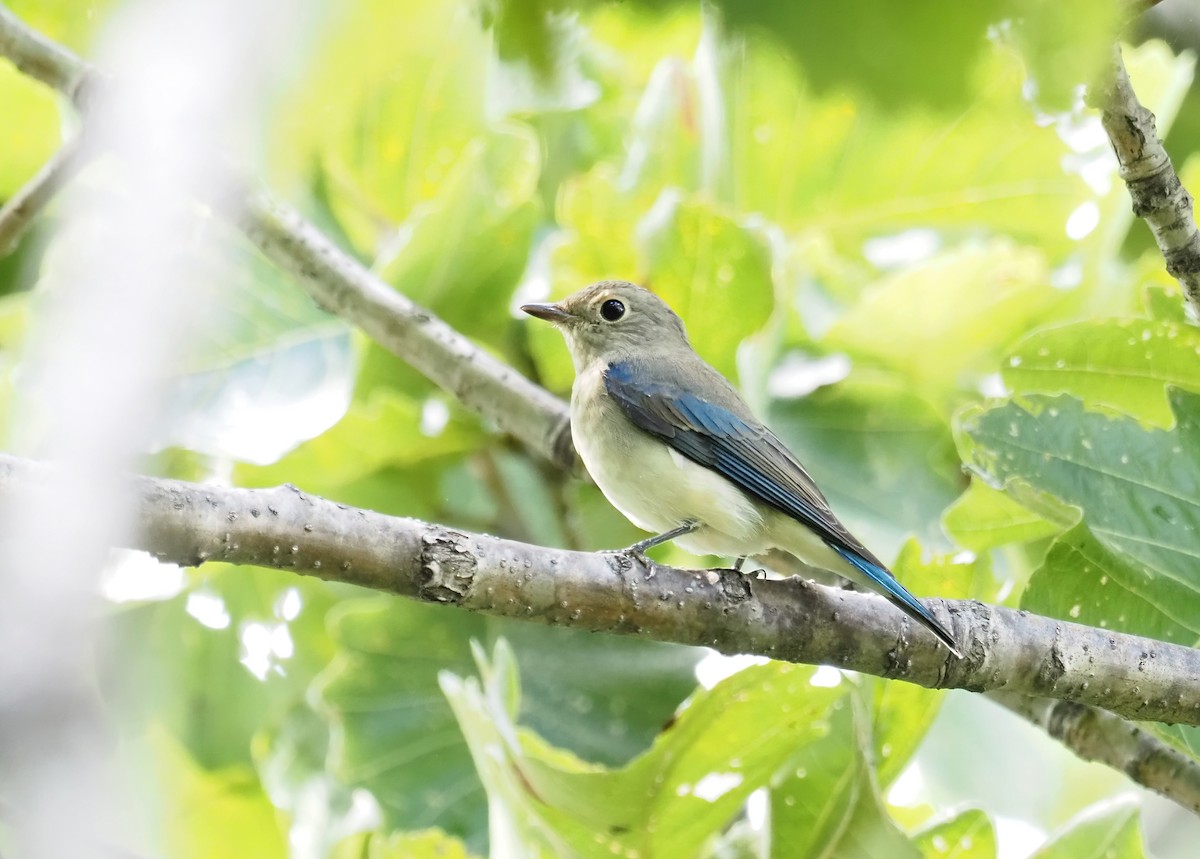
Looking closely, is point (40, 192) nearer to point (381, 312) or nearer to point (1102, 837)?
point (381, 312)

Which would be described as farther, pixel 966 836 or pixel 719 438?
pixel 719 438

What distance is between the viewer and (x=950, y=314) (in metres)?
3.63

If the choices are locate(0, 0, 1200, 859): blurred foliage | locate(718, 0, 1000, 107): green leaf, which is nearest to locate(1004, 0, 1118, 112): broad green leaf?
locate(718, 0, 1000, 107): green leaf

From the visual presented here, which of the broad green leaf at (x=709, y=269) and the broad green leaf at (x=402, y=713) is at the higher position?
the broad green leaf at (x=709, y=269)

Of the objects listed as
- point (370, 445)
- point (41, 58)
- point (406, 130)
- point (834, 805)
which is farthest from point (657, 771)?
point (41, 58)

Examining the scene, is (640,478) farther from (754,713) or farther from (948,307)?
(948,307)

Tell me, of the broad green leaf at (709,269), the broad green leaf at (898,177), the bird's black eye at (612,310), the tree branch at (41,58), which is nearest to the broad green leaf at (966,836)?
the broad green leaf at (709,269)

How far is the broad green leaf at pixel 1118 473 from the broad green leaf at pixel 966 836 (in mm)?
539

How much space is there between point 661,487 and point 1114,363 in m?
1.16

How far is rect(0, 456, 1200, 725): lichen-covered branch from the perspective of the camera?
1986 millimetres

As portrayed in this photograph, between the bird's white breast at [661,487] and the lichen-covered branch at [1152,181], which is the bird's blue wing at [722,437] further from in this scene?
the lichen-covered branch at [1152,181]

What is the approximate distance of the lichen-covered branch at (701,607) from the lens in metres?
1.99

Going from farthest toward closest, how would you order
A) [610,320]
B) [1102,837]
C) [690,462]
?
1. [610,320]
2. [690,462]
3. [1102,837]

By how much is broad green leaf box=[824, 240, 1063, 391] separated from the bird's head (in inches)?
21.6
